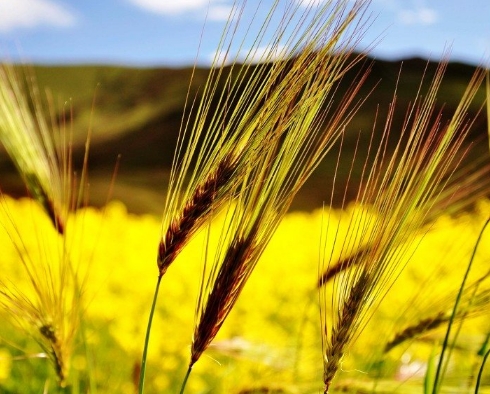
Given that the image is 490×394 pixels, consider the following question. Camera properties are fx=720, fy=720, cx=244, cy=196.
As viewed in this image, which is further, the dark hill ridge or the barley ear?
the dark hill ridge

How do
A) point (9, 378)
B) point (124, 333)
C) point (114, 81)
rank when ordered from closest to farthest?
point (9, 378) < point (124, 333) < point (114, 81)

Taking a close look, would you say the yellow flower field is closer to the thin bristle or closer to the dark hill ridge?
the thin bristle

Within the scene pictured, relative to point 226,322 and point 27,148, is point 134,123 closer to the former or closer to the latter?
point 226,322

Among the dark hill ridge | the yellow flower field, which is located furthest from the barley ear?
the dark hill ridge

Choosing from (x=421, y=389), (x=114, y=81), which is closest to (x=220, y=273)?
(x=421, y=389)

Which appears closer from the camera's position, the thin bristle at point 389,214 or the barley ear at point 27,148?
the thin bristle at point 389,214

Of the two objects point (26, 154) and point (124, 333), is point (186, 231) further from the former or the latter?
point (124, 333)

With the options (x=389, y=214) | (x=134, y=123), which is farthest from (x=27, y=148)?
(x=134, y=123)

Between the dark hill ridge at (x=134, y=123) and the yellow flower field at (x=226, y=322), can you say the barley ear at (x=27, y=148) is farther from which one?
the dark hill ridge at (x=134, y=123)

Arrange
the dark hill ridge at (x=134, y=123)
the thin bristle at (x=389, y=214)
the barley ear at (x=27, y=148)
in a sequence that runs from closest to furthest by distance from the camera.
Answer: the thin bristle at (x=389, y=214) < the barley ear at (x=27, y=148) < the dark hill ridge at (x=134, y=123)

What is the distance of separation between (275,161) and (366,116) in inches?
225

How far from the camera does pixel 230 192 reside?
0.76m

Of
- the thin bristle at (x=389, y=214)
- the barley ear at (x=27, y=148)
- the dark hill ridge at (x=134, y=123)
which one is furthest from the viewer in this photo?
the dark hill ridge at (x=134, y=123)

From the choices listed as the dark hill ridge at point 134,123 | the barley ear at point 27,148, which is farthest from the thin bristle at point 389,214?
the dark hill ridge at point 134,123
